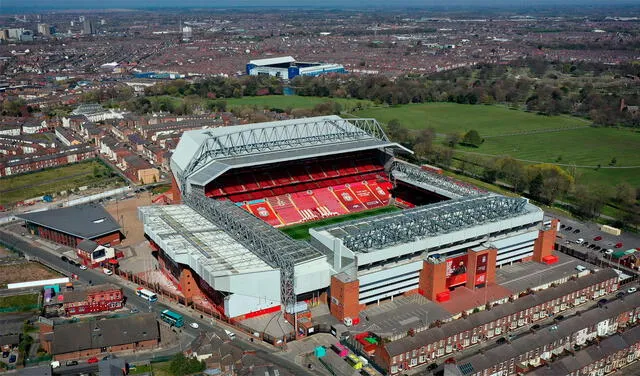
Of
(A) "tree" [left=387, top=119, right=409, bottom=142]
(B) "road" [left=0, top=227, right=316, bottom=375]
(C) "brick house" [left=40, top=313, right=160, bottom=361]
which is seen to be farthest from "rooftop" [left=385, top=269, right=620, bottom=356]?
(A) "tree" [left=387, top=119, right=409, bottom=142]

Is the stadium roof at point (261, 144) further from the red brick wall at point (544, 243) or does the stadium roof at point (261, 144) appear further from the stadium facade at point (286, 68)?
the stadium facade at point (286, 68)

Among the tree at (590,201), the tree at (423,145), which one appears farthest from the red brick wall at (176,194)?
the tree at (590,201)

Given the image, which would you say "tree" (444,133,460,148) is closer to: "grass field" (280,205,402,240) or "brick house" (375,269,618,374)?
"grass field" (280,205,402,240)

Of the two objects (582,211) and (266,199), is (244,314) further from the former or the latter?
(582,211)

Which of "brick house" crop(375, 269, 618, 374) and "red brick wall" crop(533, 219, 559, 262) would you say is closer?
"brick house" crop(375, 269, 618, 374)

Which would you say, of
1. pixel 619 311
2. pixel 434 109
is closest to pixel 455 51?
pixel 434 109

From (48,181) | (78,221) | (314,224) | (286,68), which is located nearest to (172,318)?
(78,221)
